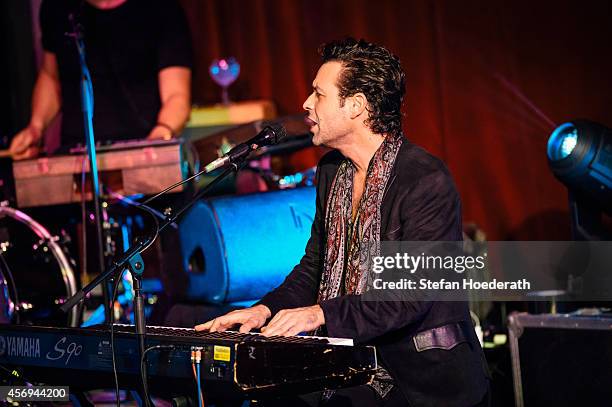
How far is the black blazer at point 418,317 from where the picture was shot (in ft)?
9.28

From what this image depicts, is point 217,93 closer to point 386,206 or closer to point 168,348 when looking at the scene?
point 386,206

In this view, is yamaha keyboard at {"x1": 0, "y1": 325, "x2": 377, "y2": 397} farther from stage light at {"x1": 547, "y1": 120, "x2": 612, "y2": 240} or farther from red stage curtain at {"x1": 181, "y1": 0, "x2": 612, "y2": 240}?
red stage curtain at {"x1": 181, "y1": 0, "x2": 612, "y2": 240}

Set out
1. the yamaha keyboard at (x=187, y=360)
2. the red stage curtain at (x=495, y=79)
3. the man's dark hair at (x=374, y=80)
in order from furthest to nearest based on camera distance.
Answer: the red stage curtain at (x=495, y=79)
the man's dark hair at (x=374, y=80)
the yamaha keyboard at (x=187, y=360)

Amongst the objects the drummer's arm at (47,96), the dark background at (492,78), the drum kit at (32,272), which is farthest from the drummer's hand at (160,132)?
the dark background at (492,78)

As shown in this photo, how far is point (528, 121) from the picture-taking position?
593 centimetres

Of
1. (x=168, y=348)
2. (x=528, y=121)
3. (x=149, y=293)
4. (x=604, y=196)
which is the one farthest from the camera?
(x=528, y=121)

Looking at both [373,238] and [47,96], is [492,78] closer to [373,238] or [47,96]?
[47,96]

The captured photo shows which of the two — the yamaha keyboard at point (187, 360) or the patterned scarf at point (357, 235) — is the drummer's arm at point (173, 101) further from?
the yamaha keyboard at point (187, 360)

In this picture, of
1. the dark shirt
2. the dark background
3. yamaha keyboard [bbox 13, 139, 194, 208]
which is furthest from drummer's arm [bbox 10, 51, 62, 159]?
the dark background

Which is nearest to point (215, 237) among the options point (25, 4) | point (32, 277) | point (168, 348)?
point (32, 277)

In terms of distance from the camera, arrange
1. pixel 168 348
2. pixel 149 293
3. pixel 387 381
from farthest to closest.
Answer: pixel 149 293 → pixel 387 381 → pixel 168 348

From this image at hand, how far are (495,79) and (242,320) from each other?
142 inches

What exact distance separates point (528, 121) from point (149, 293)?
2.72 m

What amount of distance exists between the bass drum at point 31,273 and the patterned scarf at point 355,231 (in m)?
1.76
